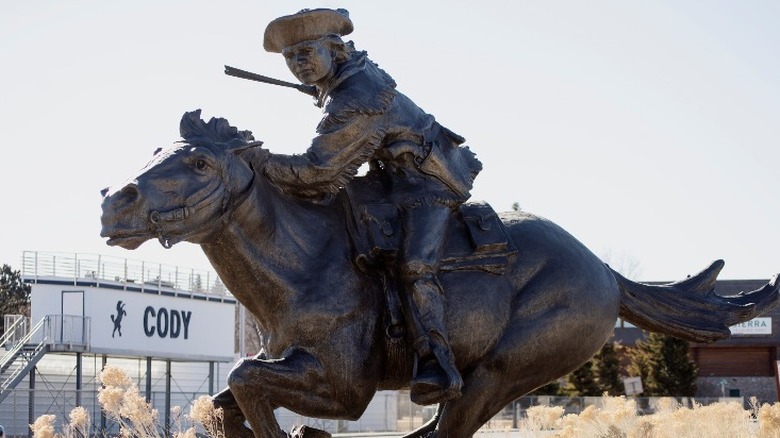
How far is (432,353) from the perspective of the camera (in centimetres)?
521

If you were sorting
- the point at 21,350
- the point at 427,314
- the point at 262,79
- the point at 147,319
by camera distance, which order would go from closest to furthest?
the point at 427,314, the point at 262,79, the point at 21,350, the point at 147,319

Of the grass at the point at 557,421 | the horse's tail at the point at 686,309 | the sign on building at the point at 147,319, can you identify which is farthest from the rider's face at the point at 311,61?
the sign on building at the point at 147,319

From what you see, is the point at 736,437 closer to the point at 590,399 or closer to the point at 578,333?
the point at 578,333

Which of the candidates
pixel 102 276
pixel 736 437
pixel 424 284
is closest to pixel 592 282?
pixel 424 284

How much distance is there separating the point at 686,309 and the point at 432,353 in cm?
189

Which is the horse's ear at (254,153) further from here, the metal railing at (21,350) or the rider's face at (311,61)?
the metal railing at (21,350)

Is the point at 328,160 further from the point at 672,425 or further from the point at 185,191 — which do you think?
the point at 672,425

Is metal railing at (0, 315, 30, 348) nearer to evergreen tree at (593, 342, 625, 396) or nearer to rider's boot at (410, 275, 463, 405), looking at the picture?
evergreen tree at (593, 342, 625, 396)

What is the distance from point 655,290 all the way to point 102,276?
35.5 m

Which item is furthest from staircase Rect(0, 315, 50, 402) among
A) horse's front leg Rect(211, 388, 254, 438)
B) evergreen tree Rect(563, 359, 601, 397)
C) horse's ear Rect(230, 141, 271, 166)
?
horse's ear Rect(230, 141, 271, 166)

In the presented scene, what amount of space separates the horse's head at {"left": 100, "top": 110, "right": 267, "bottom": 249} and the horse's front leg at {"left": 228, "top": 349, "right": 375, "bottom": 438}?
671 mm

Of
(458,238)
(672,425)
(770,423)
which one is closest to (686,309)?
(458,238)

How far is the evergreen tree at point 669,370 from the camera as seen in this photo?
4581 centimetres

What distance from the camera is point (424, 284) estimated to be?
5.26m
